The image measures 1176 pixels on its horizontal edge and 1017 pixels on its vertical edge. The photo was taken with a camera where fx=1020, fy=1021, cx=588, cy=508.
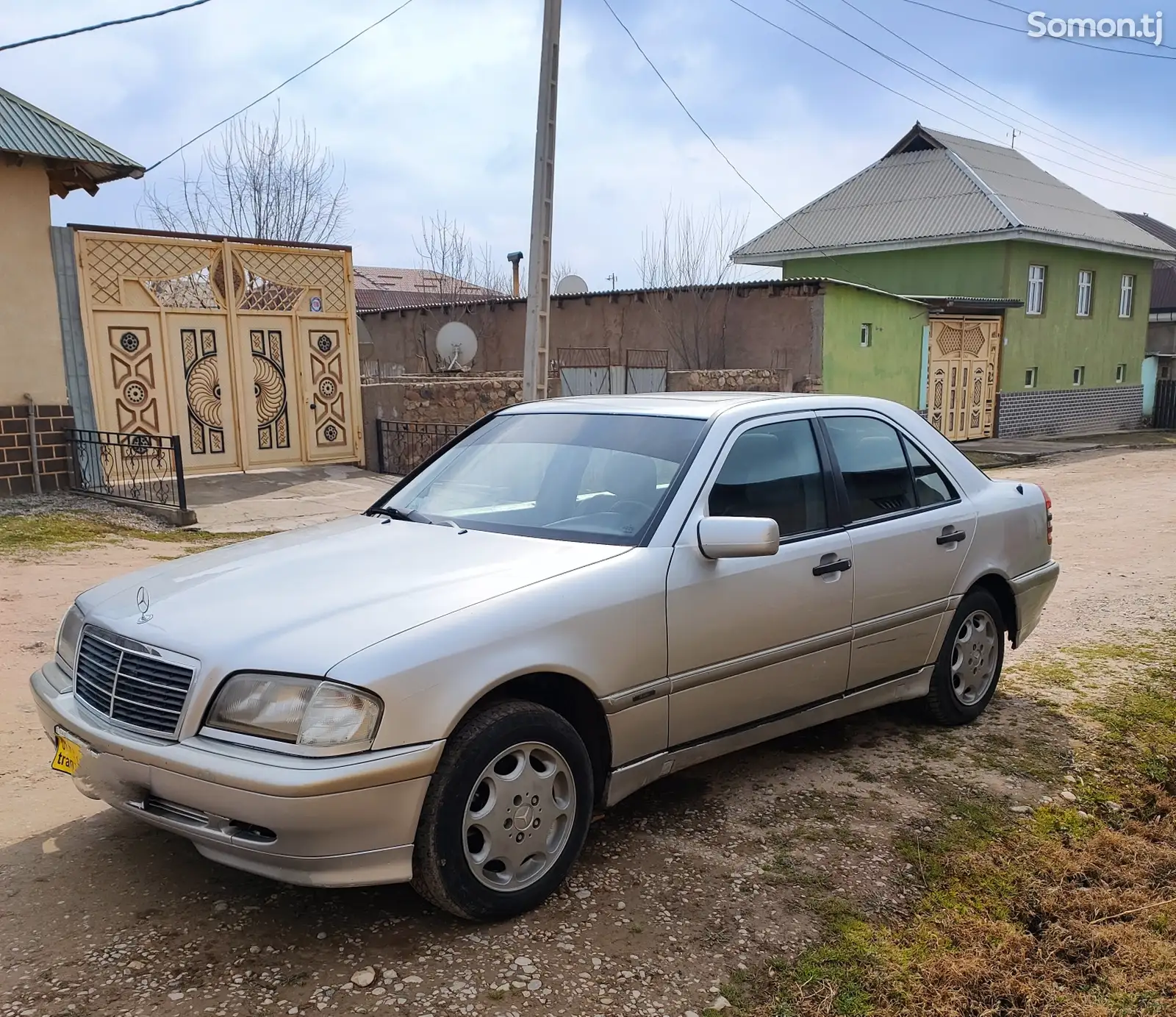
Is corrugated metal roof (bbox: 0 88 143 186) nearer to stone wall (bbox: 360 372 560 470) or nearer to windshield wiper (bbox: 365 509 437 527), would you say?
stone wall (bbox: 360 372 560 470)

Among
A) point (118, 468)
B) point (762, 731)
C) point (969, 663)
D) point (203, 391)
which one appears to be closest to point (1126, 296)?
point (203, 391)

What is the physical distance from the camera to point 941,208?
25.5 metres

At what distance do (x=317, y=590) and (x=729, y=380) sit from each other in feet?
47.6

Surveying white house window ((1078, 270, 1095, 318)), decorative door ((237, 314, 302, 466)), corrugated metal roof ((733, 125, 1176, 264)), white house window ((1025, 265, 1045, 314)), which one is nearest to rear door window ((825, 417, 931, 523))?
decorative door ((237, 314, 302, 466))

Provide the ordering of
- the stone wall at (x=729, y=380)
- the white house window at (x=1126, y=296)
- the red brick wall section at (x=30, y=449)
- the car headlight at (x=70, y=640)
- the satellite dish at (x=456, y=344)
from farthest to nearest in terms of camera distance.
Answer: the white house window at (x=1126, y=296) → the satellite dish at (x=456, y=344) → the stone wall at (x=729, y=380) → the red brick wall section at (x=30, y=449) → the car headlight at (x=70, y=640)

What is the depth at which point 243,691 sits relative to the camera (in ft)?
9.49

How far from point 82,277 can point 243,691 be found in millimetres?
11129

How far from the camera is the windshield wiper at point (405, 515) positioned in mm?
4133

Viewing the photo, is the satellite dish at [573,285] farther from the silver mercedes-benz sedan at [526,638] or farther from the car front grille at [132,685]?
the car front grille at [132,685]

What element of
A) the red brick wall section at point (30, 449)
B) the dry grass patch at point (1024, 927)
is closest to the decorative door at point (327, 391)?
the red brick wall section at point (30, 449)

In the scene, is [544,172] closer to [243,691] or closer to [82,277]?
[82,277]

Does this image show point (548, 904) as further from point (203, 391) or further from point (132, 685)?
point (203, 391)

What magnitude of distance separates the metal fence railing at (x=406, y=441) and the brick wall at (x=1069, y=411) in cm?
1571

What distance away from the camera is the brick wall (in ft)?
82.6
